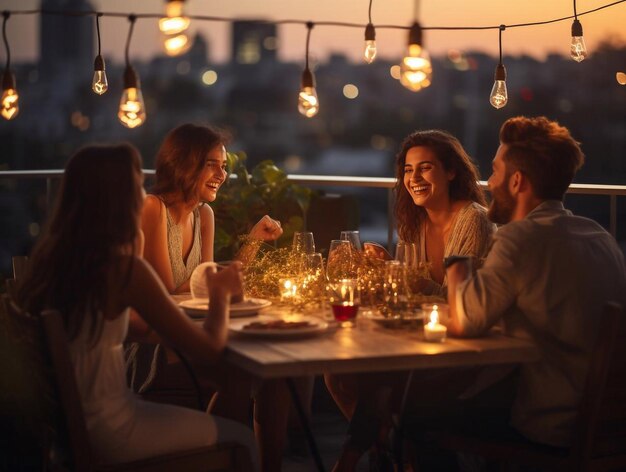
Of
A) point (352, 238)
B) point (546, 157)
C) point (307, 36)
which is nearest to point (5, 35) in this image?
point (307, 36)

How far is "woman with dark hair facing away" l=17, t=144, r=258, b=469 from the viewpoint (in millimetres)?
2395

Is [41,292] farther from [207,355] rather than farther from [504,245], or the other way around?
[504,245]

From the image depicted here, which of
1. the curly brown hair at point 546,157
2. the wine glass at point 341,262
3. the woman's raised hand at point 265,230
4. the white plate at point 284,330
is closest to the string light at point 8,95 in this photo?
the woman's raised hand at point 265,230

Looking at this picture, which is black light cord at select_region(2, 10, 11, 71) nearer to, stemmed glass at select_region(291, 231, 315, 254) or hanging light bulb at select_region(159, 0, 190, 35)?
hanging light bulb at select_region(159, 0, 190, 35)

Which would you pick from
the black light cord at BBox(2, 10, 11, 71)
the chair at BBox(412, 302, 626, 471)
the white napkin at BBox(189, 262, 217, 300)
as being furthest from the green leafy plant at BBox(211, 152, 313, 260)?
the chair at BBox(412, 302, 626, 471)

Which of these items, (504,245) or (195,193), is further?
(195,193)

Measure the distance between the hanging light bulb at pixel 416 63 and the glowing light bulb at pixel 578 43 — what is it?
3.94 feet

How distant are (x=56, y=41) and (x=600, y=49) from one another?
47.1 feet

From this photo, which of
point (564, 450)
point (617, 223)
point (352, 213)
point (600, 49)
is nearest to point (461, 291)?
point (564, 450)

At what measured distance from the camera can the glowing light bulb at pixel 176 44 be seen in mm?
3209

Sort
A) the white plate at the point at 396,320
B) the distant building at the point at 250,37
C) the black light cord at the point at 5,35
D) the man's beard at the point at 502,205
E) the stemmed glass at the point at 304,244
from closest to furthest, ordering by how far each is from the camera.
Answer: the white plate at the point at 396,320 → the man's beard at the point at 502,205 → the stemmed glass at the point at 304,244 → the black light cord at the point at 5,35 → the distant building at the point at 250,37

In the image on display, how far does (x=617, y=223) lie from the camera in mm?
4688

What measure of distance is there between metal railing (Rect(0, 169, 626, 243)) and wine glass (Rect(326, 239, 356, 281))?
175cm

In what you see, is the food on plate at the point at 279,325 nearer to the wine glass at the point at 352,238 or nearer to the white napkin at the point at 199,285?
the white napkin at the point at 199,285
